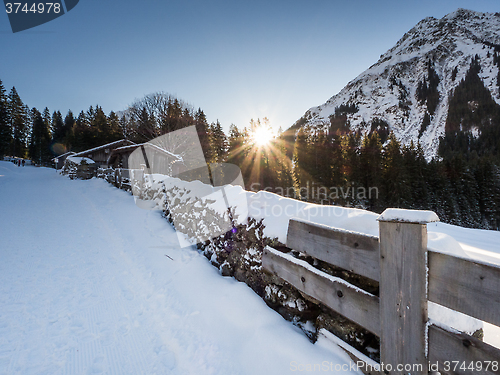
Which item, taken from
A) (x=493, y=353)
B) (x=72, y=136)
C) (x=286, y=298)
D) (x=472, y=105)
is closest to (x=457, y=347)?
(x=493, y=353)

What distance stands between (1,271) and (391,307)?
5.68 meters

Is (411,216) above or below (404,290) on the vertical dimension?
above

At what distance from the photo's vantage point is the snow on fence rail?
1.16m

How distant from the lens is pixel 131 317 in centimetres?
287

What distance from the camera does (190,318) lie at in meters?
2.84

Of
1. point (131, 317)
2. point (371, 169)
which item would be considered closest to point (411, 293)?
point (131, 317)

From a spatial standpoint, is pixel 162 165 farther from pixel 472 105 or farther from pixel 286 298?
pixel 472 105

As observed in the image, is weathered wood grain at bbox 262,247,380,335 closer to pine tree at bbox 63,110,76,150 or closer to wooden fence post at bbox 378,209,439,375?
wooden fence post at bbox 378,209,439,375

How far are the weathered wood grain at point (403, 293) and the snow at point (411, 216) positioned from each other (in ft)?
0.16

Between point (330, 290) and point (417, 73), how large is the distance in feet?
751

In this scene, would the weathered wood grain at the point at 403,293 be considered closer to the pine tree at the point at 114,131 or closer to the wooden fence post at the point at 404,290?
the wooden fence post at the point at 404,290

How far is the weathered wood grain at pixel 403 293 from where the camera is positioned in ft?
4.54

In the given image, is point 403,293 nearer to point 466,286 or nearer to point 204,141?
point 466,286

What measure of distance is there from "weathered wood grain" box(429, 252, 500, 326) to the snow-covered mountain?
12613 centimetres
